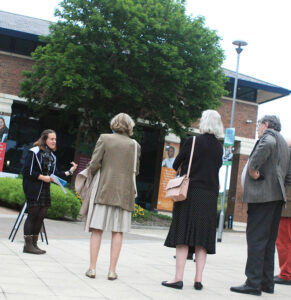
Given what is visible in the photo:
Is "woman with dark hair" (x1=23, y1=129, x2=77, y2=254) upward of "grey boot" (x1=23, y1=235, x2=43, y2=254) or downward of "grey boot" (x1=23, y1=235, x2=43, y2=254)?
upward

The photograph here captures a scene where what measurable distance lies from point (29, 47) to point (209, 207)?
20.5 meters

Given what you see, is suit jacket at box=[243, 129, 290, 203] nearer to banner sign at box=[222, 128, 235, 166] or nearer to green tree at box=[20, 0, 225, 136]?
banner sign at box=[222, 128, 235, 166]

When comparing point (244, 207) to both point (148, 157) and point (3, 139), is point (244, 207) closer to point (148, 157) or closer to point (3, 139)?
point (148, 157)

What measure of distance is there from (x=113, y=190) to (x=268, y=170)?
1798 mm

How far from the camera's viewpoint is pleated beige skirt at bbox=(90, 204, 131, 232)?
5172 millimetres

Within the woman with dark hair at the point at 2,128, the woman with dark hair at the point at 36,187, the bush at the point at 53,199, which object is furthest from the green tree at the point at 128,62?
the woman with dark hair at the point at 36,187

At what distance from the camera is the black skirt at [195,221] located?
512 centimetres

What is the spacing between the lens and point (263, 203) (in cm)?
544

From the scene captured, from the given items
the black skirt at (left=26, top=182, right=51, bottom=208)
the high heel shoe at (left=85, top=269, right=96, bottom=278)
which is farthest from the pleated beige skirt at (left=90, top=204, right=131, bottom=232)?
the black skirt at (left=26, top=182, right=51, bottom=208)

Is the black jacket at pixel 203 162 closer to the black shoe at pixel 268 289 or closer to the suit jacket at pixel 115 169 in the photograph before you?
the suit jacket at pixel 115 169

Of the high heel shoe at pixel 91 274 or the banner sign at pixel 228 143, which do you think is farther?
the banner sign at pixel 228 143

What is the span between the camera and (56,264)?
6031 millimetres

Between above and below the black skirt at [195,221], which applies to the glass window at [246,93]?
above

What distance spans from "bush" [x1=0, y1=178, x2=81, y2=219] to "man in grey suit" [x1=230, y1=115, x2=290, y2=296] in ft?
34.4
